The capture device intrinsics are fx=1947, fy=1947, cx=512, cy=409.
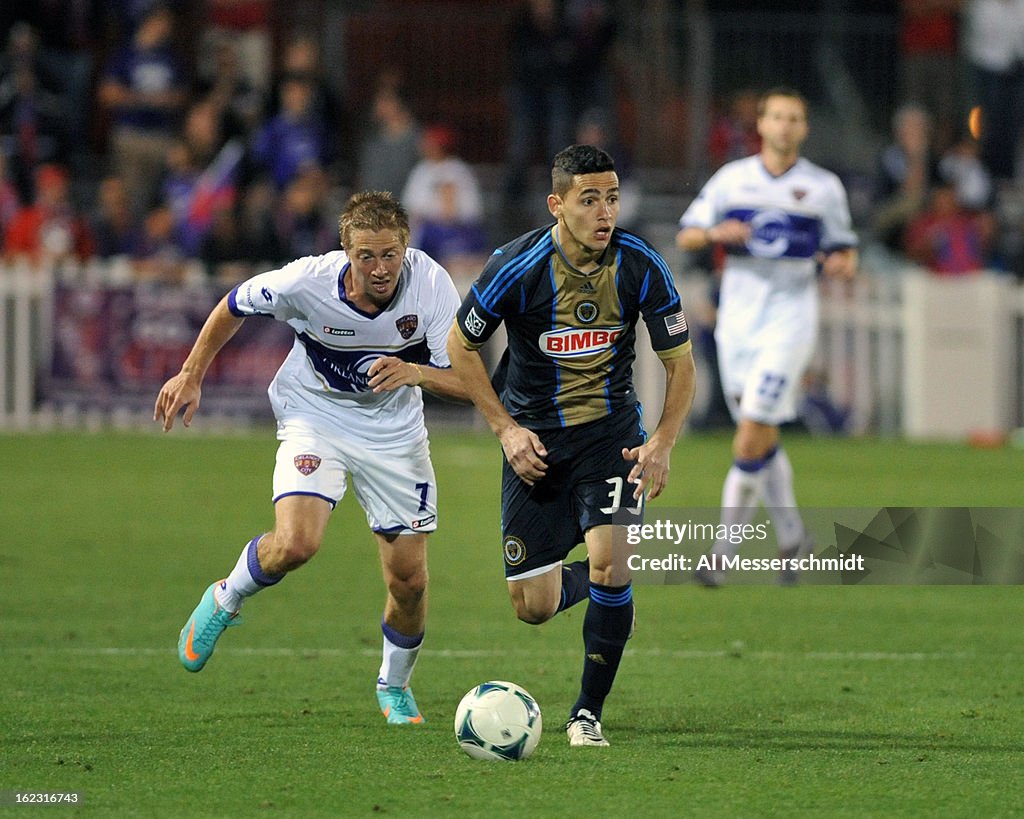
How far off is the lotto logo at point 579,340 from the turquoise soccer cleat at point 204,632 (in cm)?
161

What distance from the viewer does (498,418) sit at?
704cm

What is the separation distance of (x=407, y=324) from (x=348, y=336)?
23 cm

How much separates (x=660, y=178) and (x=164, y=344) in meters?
6.76

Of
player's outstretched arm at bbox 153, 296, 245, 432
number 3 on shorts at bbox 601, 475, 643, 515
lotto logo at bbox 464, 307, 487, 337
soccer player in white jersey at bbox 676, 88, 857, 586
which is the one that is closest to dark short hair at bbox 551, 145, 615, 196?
lotto logo at bbox 464, 307, 487, 337

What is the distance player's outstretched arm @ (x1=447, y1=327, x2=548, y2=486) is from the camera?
6961 millimetres

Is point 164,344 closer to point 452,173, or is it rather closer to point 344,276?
point 452,173

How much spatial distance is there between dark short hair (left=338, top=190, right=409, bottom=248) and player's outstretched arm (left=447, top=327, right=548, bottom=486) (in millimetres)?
450

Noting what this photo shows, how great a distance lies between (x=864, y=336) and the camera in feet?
64.8

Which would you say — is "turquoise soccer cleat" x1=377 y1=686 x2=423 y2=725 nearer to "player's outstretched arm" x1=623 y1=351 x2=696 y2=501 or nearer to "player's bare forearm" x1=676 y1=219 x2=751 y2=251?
"player's outstretched arm" x1=623 y1=351 x2=696 y2=501

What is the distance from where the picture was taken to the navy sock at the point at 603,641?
7000mm

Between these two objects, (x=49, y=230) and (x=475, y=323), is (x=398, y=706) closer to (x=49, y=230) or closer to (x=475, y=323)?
(x=475, y=323)

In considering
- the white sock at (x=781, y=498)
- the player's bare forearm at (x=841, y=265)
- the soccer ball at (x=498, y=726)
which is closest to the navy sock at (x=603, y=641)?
the soccer ball at (x=498, y=726)

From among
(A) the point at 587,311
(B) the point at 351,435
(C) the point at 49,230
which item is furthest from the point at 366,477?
(C) the point at 49,230

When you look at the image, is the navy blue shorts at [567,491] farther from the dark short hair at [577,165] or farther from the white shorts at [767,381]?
the white shorts at [767,381]
